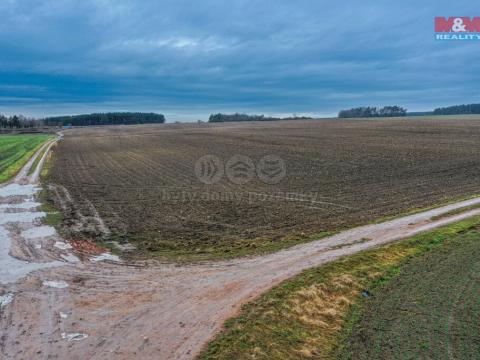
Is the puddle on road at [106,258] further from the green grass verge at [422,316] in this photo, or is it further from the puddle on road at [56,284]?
the green grass verge at [422,316]

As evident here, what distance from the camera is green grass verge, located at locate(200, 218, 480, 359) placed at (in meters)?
7.33

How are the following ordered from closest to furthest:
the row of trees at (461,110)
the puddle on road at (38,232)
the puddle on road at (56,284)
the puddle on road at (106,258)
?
the puddle on road at (56,284) < the puddle on road at (106,258) < the puddle on road at (38,232) < the row of trees at (461,110)

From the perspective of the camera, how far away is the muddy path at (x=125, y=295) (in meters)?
7.50

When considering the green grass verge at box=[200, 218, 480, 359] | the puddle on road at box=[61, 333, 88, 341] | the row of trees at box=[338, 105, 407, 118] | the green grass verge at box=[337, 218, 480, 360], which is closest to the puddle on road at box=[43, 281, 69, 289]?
the puddle on road at box=[61, 333, 88, 341]

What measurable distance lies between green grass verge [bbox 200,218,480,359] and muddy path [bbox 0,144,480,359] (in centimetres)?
49

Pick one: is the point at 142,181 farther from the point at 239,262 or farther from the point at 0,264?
the point at 239,262

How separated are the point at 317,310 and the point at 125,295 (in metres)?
5.08

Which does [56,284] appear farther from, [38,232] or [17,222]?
[17,222]

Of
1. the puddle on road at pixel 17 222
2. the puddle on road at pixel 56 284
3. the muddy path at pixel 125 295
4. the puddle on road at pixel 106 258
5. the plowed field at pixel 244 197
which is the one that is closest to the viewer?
the muddy path at pixel 125 295

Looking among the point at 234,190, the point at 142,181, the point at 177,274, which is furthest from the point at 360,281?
the point at 142,181

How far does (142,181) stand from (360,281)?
20.6 metres

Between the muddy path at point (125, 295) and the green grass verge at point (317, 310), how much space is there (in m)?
0.49

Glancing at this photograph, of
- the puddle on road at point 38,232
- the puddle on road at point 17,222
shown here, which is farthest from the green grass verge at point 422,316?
the puddle on road at point 38,232

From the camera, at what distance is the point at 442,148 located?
40.9m
